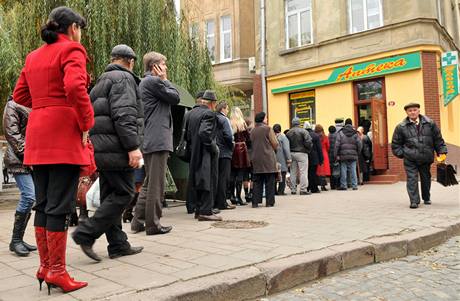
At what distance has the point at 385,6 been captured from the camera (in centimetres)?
1568

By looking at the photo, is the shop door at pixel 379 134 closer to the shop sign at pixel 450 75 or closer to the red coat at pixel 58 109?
the shop sign at pixel 450 75

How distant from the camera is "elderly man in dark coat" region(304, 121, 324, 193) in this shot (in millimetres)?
11789

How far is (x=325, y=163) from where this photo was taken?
12547 millimetres

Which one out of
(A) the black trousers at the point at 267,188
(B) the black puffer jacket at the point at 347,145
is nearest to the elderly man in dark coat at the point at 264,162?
(A) the black trousers at the point at 267,188

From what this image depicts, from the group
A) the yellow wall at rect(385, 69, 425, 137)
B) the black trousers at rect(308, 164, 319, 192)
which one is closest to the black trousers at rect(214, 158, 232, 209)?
the black trousers at rect(308, 164, 319, 192)

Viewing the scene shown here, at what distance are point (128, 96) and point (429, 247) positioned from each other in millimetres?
3981

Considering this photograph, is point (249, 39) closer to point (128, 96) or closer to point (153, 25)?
point (153, 25)

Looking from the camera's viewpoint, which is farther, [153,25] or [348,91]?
[348,91]

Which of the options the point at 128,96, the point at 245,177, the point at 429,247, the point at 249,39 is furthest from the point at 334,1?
the point at 128,96

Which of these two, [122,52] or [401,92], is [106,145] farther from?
[401,92]

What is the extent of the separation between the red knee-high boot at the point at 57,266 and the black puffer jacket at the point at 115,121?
0.96m

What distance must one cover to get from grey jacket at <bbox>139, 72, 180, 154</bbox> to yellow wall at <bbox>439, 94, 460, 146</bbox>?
12450 mm

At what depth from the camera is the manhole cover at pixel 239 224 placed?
6133 millimetres

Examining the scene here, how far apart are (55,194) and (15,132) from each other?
1.88 metres
